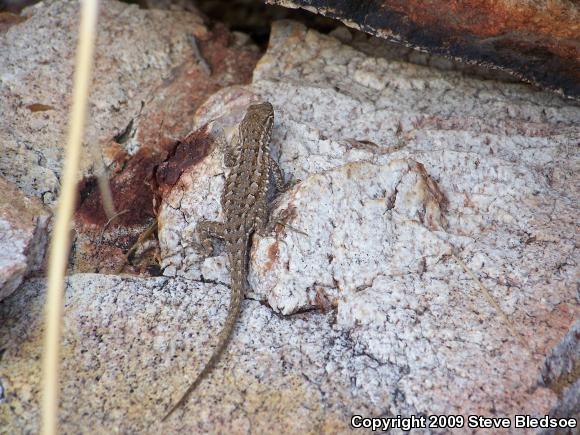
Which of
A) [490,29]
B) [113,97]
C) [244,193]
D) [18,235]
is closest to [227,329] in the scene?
[244,193]

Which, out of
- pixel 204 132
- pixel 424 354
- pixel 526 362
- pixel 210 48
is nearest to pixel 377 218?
pixel 424 354

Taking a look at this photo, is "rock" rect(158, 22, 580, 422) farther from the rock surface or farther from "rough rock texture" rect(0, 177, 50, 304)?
"rough rock texture" rect(0, 177, 50, 304)

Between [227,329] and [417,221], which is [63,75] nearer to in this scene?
[227,329]

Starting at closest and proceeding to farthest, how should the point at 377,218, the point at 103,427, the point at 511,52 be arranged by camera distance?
the point at 103,427 < the point at 377,218 < the point at 511,52

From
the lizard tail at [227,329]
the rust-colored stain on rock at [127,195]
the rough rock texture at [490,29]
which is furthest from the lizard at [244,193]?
the rough rock texture at [490,29]

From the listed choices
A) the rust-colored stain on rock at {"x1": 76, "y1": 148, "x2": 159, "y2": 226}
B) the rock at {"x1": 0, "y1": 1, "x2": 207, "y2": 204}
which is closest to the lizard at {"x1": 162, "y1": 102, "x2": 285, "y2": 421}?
the rust-colored stain on rock at {"x1": 76, "y1": 148, "x2": 159, "y2": 226}

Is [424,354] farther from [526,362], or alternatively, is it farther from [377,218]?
[377,218]
